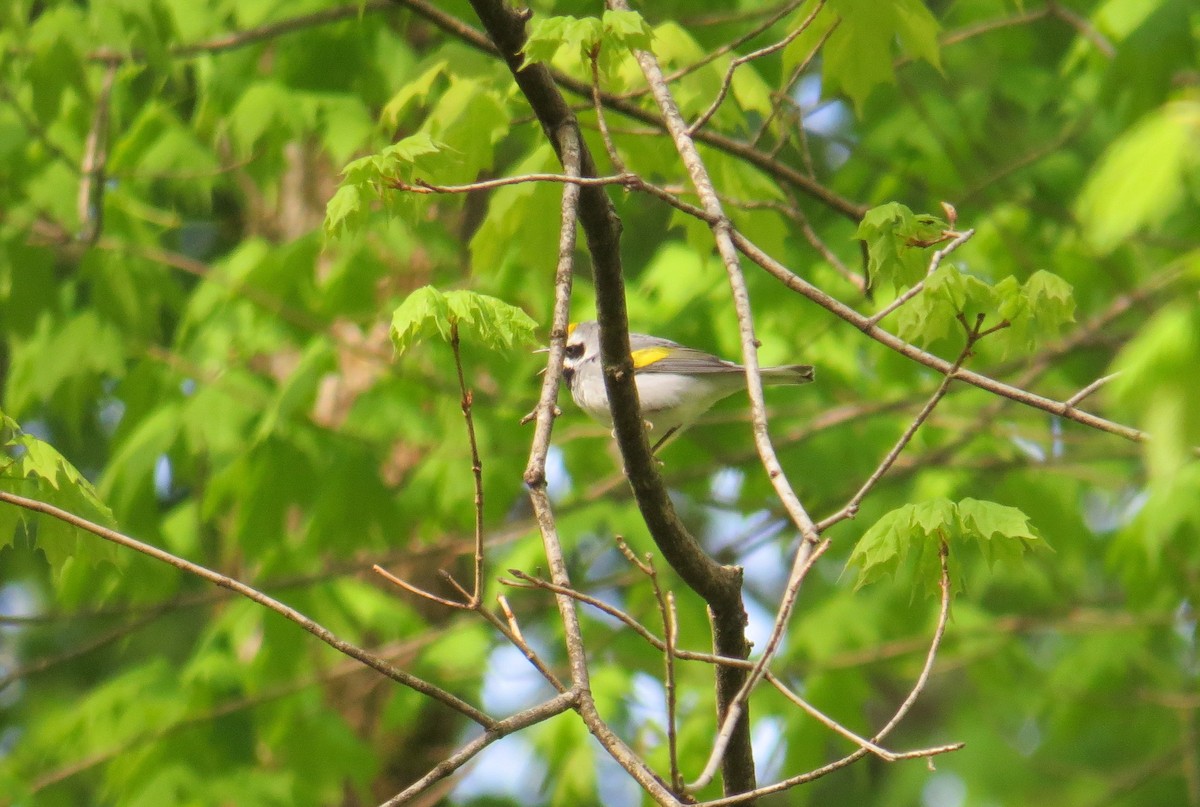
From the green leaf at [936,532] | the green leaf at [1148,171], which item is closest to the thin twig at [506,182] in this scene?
the green leaf at [936,532]

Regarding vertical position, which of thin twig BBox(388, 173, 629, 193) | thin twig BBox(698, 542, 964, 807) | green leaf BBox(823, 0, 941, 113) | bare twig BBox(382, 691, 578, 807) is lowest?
bare twig BBox(382, 691, 578, 807)

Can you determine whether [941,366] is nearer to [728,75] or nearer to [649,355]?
[728,75]

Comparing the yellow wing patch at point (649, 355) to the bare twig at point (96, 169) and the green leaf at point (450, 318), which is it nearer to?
the bare twig at point (96, 169)

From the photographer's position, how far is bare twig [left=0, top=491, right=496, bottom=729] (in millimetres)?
1836

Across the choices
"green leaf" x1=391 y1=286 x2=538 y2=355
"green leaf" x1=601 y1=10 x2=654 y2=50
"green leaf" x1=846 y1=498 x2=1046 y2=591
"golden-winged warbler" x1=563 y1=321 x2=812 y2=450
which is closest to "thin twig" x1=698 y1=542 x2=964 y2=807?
"green leaf" x1=846 y1=498 x2=1046 y2=591

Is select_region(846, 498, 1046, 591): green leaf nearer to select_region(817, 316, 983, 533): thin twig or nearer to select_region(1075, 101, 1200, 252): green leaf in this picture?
select_region(817, 316, 983, 533): thin twig

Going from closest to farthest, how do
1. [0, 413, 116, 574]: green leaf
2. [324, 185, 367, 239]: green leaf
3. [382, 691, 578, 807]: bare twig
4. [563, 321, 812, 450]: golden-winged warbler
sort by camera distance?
[382, 691, 578, 807]: bare twig
[0, 413, 116, 574]: green leaf
[324, 185, 367, 239]: green leaf
[563, 321, 812, 450]: golden-winged warbler

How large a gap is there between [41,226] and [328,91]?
1.50 metres

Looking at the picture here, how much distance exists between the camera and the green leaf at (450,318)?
220 cm

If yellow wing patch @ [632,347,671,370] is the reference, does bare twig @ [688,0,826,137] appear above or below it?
above

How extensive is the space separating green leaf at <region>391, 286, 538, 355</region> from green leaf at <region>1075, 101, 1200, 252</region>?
1.17 meters

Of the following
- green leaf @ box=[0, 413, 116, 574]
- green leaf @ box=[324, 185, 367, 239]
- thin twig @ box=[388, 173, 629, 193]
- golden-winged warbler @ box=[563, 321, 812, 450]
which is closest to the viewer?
thin twig @ box=[388, 173, 629, 193]

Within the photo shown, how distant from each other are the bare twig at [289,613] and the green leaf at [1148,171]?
1.08 meters

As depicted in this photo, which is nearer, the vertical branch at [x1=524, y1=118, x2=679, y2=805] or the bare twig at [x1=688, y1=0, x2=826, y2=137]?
the vertical branch at [x1=524, y1=118, x2=679, y2=805]
